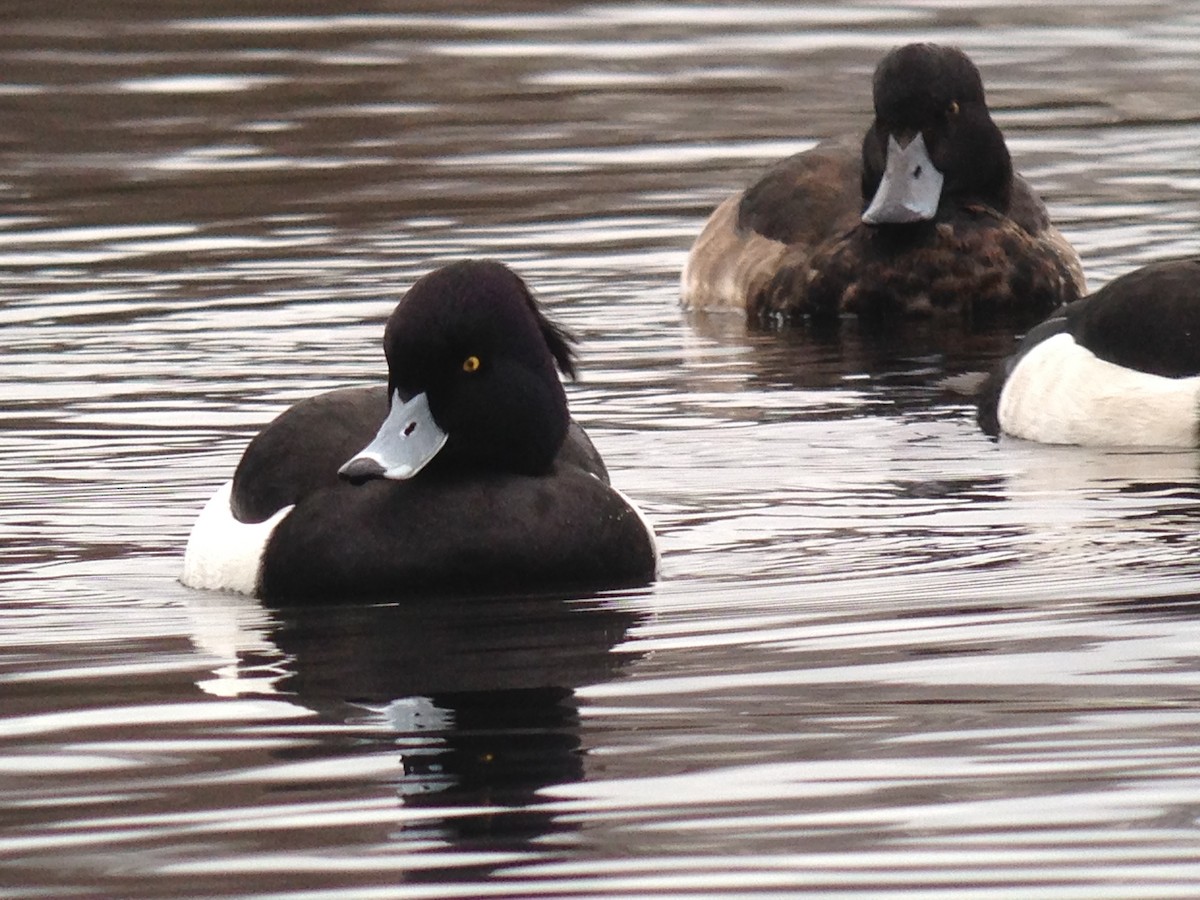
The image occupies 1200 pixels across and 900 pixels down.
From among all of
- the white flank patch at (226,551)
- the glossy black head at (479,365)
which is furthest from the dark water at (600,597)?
the glossy black head at (479,365)

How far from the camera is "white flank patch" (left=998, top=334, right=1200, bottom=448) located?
10.5 meters

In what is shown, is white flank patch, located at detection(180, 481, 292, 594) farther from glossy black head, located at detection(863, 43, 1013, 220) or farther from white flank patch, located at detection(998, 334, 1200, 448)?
glossy black head, located at detection(863, 43, 1013, 220)

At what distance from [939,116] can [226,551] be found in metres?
6.42

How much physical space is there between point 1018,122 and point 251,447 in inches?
443

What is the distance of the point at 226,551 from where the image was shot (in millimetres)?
8312

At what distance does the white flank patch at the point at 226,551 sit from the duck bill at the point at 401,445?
0.40 m

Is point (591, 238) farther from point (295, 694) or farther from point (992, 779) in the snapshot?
point (992, 779)

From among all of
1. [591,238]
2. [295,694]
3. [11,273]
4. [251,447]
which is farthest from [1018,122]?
[295,694]

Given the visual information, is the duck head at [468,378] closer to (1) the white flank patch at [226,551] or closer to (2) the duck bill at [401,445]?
(2) the duck bill at [401,445]

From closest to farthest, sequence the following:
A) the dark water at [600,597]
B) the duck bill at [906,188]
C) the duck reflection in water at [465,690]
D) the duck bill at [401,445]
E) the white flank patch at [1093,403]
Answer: the dark water at [600,597] < the duck reflection in water at [465,690] < the duck bill at [401,445] < the white flank patch at [1093,403] < the duck bill at [906,188]

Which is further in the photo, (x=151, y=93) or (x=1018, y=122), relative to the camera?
(x=151, y=93)

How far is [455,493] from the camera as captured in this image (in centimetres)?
805

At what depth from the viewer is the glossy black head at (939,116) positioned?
549 inches

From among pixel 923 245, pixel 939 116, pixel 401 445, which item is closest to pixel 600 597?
pixel 401 445
